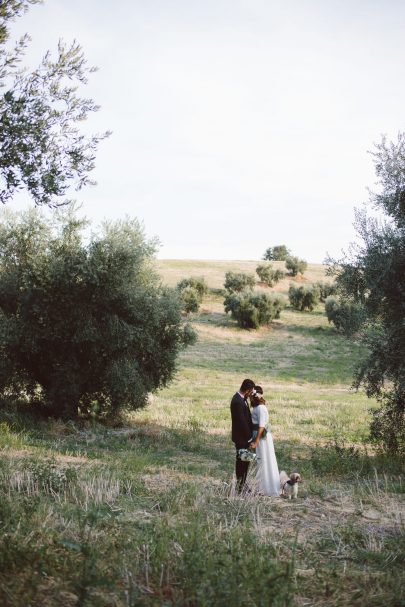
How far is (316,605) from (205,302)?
180 ft

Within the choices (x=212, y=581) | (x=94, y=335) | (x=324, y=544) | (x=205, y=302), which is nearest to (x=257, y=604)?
(x=212, y=581)

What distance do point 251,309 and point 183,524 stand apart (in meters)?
44.1

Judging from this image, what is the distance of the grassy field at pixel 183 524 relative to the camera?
454cm

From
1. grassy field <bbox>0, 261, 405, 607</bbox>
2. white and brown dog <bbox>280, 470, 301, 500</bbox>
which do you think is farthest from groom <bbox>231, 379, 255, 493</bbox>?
white and brown dog <bbox>280, 470, 301, 500</bbox>

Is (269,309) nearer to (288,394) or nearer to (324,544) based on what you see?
(288,394)

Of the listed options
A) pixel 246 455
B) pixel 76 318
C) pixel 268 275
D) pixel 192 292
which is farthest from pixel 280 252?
pixel 246 455

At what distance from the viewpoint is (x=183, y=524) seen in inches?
247

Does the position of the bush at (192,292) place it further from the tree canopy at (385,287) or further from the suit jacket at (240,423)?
the suit jacket at (240,423)

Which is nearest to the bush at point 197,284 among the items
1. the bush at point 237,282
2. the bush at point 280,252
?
the bush at point 237,282

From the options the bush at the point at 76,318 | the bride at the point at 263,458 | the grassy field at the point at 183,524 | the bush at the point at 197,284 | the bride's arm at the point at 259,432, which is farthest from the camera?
the bush at the point at 197,284

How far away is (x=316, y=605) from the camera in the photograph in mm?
4742

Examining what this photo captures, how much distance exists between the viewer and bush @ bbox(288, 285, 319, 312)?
5997 centimetres

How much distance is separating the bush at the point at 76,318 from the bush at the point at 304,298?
42.0m

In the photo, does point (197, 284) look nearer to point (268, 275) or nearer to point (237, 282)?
point (237, 282)
